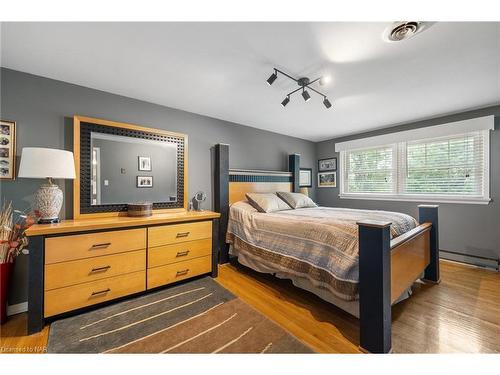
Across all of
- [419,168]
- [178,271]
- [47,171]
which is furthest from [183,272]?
[419,168]

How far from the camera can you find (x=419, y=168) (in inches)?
134

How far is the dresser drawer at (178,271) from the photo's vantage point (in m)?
2.09

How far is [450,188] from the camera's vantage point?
10.2ft

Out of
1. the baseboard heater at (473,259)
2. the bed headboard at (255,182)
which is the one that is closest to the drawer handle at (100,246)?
the bed headboard at (255,182)

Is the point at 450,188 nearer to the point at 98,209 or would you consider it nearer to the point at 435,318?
the point at 435,318

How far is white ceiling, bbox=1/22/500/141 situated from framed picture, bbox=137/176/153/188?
0.95 m

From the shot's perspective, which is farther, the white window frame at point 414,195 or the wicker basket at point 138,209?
the white window frame at point 414,195

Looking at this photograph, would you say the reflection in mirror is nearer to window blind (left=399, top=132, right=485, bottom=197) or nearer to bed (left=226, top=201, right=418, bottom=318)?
bed (left=226, top=201, right=418, bottom=318)

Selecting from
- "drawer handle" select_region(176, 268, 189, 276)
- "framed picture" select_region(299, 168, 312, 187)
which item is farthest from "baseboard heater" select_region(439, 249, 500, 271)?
"drawer handle" select_region(176, 268, 189, 276)

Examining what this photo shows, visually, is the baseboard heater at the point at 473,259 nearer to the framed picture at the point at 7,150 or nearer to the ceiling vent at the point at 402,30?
the ceiling vent at the point at 402,30

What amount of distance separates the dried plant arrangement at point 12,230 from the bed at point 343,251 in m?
1.92

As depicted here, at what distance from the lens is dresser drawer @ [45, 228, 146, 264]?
1613 mm
